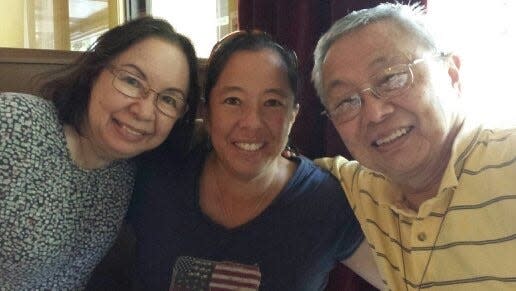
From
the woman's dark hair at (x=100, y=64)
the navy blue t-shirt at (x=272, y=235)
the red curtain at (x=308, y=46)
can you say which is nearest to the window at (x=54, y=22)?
the red curtain at (x=308, y=46)

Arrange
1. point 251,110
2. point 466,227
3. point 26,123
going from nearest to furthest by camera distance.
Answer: point 466,227 → point 26,123 → point 251,110

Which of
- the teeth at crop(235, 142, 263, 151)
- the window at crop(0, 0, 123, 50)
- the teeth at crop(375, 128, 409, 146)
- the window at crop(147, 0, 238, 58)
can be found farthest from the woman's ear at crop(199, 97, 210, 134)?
the window at crop(0, 0, 123, 50)

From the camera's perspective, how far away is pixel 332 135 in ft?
5.43

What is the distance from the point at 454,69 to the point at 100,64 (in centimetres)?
89

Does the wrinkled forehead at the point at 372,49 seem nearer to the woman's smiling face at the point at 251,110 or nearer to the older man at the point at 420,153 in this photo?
the older man at the point at 420,153

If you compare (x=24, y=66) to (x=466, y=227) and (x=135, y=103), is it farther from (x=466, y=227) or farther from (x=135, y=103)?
→ (x=466, y=227)

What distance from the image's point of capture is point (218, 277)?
131 cm

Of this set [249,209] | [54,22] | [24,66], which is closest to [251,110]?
[249,209]

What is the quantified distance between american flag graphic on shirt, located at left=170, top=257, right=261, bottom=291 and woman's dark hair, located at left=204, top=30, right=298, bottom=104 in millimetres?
467

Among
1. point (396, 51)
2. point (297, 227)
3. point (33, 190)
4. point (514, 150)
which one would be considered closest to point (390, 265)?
point (297, 227)

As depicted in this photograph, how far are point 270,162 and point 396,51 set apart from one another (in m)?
0.48

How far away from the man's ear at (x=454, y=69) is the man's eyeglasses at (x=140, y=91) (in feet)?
2.23

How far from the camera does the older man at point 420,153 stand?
986 mm

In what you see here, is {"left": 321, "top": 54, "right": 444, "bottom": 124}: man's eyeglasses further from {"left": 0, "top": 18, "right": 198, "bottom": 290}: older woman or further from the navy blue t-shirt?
{"left": 0, "top": 18, "right": 198, "bottom": 290}: older woman
